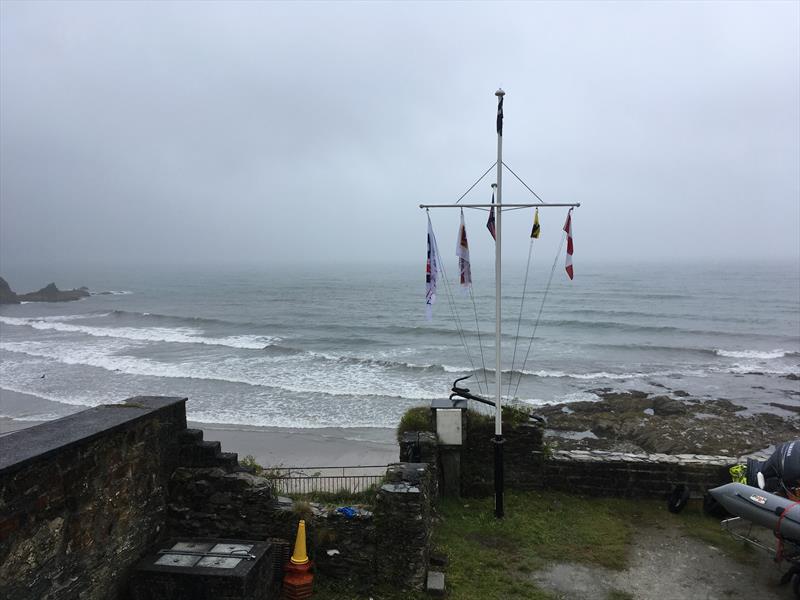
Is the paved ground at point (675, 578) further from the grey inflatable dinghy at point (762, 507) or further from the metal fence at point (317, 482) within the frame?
the metal fence at point (317, 482)

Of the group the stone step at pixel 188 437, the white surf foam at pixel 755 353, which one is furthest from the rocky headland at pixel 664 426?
the stone step at pixel 188 437

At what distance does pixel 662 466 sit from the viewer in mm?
8875

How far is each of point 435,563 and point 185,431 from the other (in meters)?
3.60

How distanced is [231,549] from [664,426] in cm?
1959

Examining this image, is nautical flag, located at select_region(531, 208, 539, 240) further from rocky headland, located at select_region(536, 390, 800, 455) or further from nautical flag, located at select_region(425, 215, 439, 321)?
rocky headland, located at select_region(536, 390, 800, 455)

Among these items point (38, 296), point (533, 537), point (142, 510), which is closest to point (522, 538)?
point (533, 537)

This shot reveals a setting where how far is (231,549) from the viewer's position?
5.89 meters

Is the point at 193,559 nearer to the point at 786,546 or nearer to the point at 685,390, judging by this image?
the point at 786,546

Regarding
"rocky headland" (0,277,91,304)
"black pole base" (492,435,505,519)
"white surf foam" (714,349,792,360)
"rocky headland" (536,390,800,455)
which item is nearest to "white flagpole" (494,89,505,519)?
"black pole base" (492,435,505,519)

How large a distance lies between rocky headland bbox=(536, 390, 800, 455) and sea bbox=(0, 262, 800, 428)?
5.58 feet

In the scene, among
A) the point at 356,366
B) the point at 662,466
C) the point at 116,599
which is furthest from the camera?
the point at 356,366

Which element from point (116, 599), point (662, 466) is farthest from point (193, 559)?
point (662, 466)

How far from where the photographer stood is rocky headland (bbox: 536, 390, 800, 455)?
1930cm

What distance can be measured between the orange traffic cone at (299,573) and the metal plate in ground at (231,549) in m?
0.63
